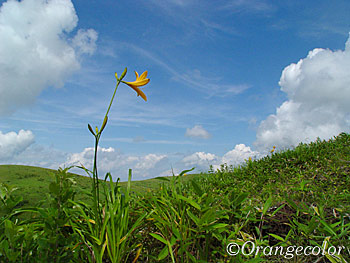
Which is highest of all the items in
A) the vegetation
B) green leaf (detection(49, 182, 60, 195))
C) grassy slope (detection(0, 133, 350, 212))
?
grassy slope (detection(0, 133, 350, 212))

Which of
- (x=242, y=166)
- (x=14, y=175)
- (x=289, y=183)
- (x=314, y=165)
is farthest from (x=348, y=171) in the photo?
(x=14, y=175)

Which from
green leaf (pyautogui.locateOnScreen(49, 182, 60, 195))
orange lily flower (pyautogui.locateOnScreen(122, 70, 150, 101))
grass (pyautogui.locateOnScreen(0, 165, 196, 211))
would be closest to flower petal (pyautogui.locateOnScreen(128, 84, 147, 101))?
orange lily flower (pyautogui.locateOnScreen(122, 70, 150, 101))

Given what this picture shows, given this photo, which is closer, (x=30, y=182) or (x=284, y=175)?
(x=30, y=182)

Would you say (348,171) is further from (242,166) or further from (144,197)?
(144,197)

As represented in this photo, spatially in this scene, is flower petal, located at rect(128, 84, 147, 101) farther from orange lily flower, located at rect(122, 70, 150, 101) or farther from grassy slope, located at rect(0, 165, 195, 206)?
grassy slope, located at rect(0, 165, 195, 206)

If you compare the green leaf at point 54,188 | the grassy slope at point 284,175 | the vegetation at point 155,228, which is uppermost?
the grassy slope at point 284,175

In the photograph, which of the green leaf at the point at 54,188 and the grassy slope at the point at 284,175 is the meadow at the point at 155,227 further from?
the grassy slope at the point at 284,175

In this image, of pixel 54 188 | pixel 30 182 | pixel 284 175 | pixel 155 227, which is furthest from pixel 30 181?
pixel 284 175

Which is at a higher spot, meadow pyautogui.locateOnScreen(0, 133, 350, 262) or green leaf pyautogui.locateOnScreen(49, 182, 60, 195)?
green leaf pyautogui.locateOnScreen(49, 182, 60, 195)

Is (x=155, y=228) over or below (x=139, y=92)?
below

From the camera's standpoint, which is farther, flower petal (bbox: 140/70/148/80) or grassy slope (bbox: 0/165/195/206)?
grassy slope (bbox: 0/165/195/206)

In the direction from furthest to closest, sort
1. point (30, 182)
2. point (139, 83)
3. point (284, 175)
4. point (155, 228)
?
1. point (284, 175)
2. point (30, 182)
3. point (155, 228)
4. point (139, 83)

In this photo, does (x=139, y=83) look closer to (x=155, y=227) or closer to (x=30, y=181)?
(x=155, y=227)

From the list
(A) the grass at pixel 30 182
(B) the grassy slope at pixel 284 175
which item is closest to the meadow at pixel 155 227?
(A) the grass at pixel 30 182
